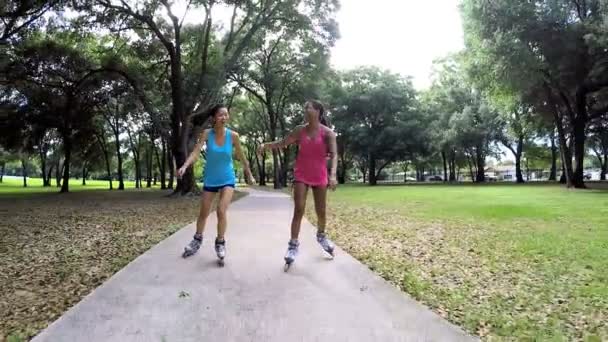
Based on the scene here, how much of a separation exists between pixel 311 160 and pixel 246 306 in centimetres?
194

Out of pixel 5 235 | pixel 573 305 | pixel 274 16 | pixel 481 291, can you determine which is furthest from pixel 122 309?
pixel 274 16

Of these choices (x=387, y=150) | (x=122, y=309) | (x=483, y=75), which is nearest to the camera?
(x=122, y=309)

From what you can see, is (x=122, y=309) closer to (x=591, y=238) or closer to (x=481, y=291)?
(x=481, y=291)

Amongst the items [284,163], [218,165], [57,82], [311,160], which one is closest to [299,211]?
[311,160]

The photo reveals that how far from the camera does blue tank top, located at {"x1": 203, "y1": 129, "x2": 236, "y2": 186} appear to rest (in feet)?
17.8

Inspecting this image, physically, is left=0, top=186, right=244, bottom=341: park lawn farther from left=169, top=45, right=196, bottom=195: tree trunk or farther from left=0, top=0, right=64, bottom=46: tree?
left=169, top=45, right=196, bottom=195: tree trunk

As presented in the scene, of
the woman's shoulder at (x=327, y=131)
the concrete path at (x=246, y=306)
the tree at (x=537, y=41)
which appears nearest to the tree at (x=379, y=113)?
the tree at (x=537, y=41)

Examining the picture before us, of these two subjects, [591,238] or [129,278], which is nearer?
[129,278]

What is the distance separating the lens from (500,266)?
628 centimetres

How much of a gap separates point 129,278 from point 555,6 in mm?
24120

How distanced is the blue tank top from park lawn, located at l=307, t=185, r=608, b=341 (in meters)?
2.17

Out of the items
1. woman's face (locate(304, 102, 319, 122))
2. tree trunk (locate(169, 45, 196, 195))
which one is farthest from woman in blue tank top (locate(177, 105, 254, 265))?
tree trunk (locate(169, 45, 196, 195))

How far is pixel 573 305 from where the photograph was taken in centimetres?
446

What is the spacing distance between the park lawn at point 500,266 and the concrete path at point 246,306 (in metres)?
0.53
